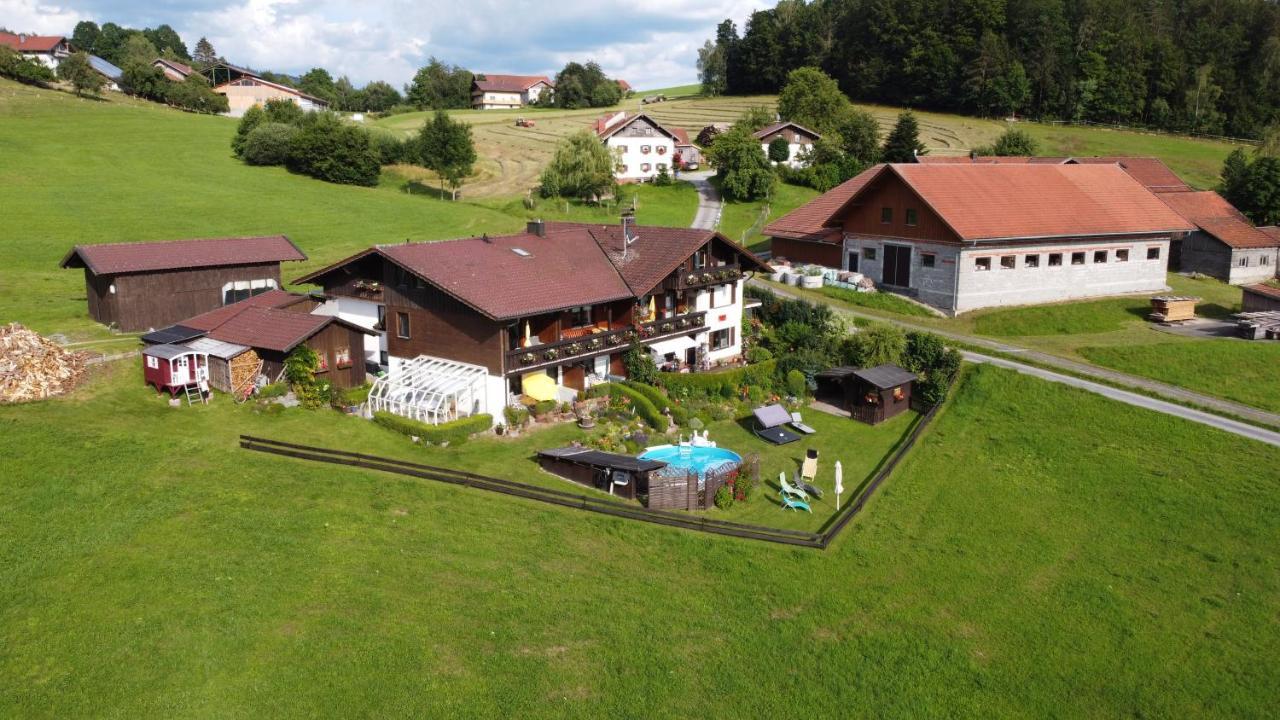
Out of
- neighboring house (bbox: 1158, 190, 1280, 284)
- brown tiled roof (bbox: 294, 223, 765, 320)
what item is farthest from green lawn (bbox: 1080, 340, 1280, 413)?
neighboring house (bbox: 1158, 190, 1280, 284)

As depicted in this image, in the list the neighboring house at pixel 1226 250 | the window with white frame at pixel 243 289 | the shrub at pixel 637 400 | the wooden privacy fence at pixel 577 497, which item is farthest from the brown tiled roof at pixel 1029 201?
the window with white frame at pixel 243 289

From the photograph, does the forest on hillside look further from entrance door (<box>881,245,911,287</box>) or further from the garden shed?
the garden shed

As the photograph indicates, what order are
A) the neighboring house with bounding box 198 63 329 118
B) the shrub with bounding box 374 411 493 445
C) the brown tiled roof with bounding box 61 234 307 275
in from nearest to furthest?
the shrub with bounding box 374 411 493 445
the brown tiled roof with bounding box 61 234 307 275
the neighboring house with bounding box 198 63 329 118

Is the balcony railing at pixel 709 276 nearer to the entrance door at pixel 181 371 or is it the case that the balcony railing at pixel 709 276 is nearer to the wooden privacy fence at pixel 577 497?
the wooden privacy fence at pixel 577 497

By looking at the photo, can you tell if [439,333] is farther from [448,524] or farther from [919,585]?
[919,585]

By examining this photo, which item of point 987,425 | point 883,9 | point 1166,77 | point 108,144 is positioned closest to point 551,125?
point 883,9

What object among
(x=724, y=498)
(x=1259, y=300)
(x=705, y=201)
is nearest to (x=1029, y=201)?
(x=1259, y=300)
